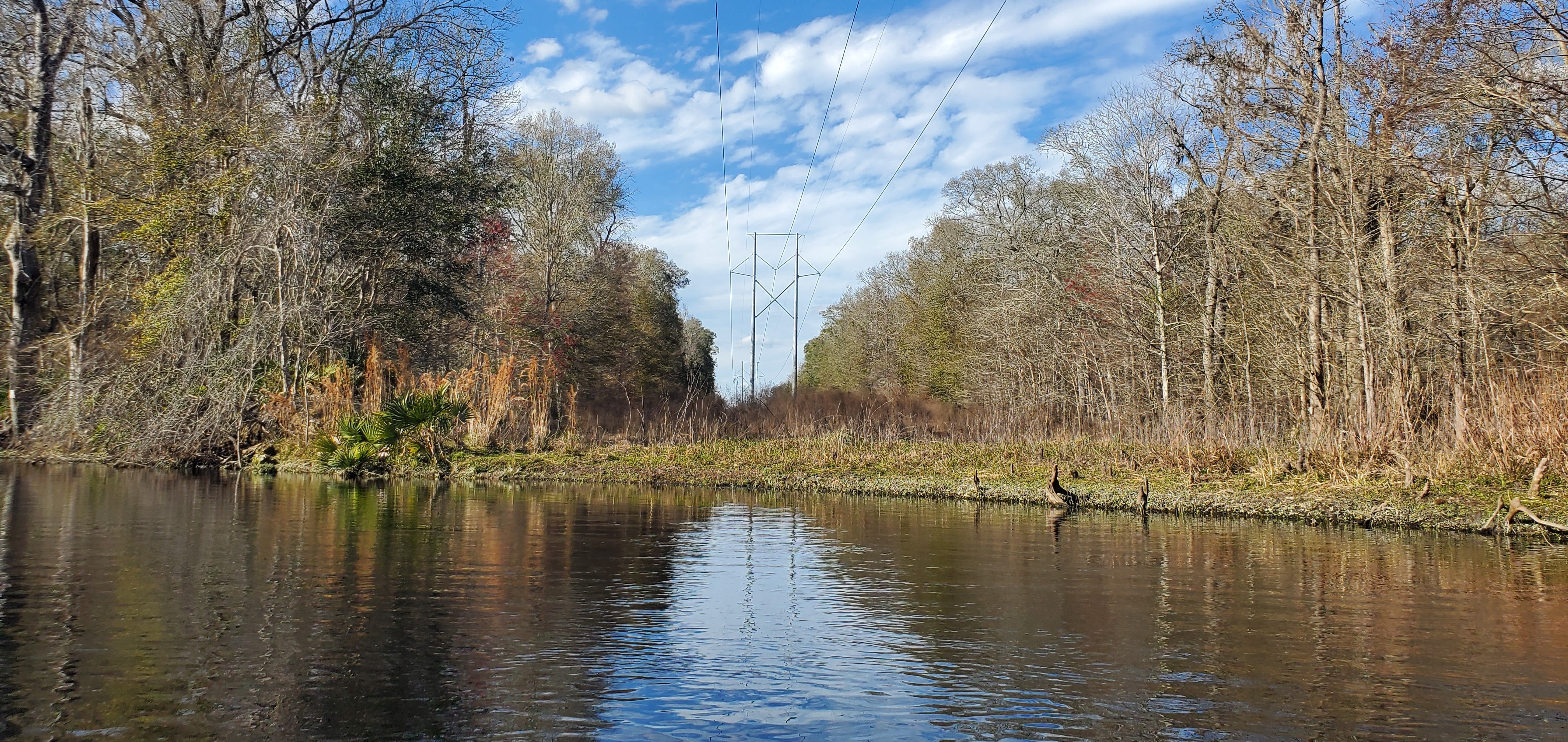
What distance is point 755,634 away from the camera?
5910mm

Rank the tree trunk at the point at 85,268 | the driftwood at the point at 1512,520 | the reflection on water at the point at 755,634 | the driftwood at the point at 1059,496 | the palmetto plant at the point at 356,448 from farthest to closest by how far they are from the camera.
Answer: the palmetto plant at the point at 356,448 → the tree trunk at the point at 85,268 → the driftwood at the point at 1059,496 → the driftwood at the point at 1512,520 → the reflection on water at the point at 755,634

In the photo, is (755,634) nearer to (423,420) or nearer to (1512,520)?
(1512,520)

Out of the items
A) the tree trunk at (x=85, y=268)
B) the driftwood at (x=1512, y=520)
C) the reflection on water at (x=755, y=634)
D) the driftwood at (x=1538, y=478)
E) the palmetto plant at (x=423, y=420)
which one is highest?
the tree trunk at (x=85, y=268)

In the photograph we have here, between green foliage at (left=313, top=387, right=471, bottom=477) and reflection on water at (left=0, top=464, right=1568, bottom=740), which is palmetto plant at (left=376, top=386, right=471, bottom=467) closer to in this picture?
green foliage at (left=313, top=387, right=471, bottom=477)

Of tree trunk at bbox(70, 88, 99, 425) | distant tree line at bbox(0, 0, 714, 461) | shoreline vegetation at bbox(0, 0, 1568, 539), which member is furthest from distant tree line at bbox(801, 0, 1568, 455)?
tree trunk at bbox(70, 88, 99, 425)

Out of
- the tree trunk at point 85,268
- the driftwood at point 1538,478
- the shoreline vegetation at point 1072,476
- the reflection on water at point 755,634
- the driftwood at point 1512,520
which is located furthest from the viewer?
the tree trunk at point 85,268

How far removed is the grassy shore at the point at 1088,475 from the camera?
12617 mm

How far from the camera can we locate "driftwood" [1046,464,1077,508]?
14461 millimetres

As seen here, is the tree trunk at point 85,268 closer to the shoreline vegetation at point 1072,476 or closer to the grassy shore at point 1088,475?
the shoreline vegetation at point 1072,476

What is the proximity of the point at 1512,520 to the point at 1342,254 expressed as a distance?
7.72 meters

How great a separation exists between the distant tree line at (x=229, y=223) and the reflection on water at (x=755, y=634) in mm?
7801

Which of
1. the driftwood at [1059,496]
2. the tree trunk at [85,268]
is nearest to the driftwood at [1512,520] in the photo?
the driftwood at [1059,496]

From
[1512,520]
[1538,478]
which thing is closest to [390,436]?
[1512,520]

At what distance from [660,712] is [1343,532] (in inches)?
424
